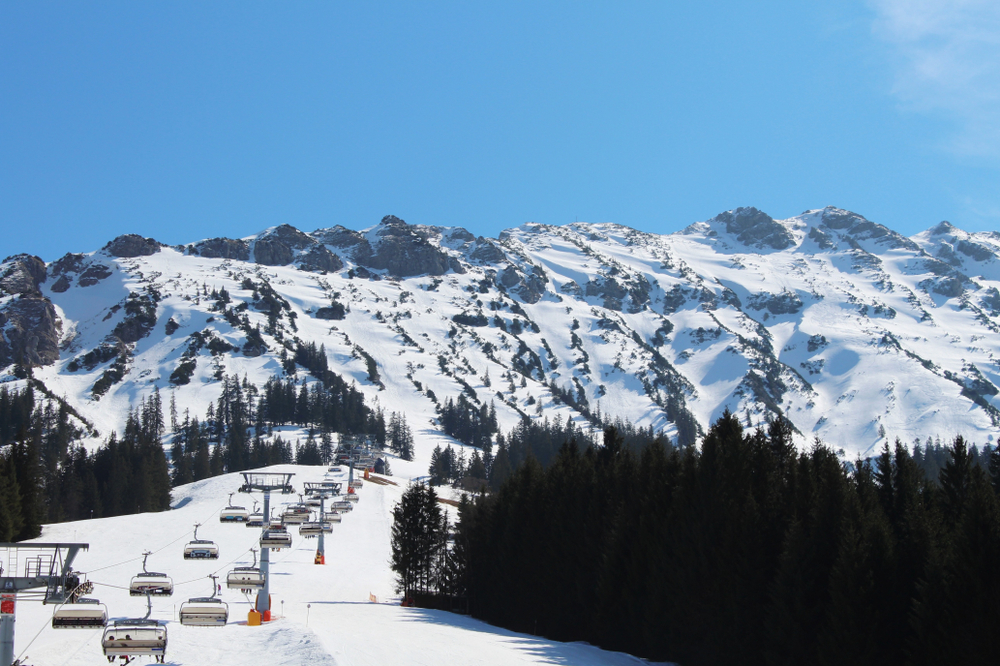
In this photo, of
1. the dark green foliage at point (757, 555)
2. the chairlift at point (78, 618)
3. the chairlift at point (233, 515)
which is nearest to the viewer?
the chairlift at point (78, 618)

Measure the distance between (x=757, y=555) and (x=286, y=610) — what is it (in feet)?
107

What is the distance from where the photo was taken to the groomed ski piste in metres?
35.6

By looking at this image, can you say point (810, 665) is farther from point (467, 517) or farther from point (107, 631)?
point (467, 517)

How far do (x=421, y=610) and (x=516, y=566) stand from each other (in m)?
9.61

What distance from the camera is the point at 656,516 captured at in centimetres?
4738

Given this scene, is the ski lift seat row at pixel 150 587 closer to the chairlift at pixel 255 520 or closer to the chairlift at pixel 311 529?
the chairlift at pixel 255 520

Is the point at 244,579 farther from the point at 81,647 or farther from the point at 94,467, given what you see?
the point at 94,467

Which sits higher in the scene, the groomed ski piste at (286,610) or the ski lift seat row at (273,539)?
the ski lift seat row at (273,539)

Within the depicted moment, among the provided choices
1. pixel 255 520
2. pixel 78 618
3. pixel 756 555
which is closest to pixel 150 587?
pixel 78 618

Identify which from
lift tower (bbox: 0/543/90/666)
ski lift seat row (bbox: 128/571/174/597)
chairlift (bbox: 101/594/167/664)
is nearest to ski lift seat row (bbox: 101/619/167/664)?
chairlift (bbox: 101/594/167/664)

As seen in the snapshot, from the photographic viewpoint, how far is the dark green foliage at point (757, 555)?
29688mm

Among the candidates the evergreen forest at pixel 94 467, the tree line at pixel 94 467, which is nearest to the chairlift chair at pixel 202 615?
the tree line at pixel 94 467

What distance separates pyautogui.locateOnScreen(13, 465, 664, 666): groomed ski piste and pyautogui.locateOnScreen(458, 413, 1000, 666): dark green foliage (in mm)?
4487

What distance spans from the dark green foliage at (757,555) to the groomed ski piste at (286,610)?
177 inches
